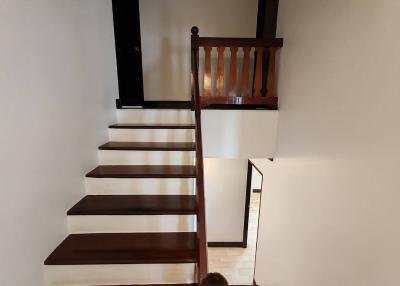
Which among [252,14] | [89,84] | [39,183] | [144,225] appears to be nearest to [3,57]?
[39,183]

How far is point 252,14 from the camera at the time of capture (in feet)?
11.9

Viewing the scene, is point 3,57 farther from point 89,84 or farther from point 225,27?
point 225,27

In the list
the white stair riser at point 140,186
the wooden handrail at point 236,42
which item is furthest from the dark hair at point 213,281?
the wooden handrail at point 236,42

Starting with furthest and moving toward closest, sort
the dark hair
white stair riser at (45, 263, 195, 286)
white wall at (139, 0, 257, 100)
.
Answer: white wall at (139, 0, 257, 100)
white stair riser at (45, 263, 195, 286)
the dark hair

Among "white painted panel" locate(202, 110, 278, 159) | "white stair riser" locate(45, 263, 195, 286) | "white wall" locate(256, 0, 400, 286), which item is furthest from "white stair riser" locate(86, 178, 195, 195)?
"white wall" locate(256, 0, 400, 286)

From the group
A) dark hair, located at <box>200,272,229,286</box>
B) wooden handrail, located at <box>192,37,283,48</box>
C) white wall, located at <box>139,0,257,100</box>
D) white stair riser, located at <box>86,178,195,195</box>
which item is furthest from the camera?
white wall, located at <box>139,0,257,100</box>

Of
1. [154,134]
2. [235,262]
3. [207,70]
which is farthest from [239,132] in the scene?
[235,262]

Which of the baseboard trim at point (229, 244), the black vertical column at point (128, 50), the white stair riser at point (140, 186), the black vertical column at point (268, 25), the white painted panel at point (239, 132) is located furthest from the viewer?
the baseboard trim at point (229, 244)

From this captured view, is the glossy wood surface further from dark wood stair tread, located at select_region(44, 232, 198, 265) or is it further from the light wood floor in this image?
the light wood floor

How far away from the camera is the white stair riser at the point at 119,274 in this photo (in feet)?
5.14

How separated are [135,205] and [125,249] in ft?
1.14

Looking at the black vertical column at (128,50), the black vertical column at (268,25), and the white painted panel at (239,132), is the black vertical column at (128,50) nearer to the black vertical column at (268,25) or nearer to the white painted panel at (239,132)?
the white painted panel at (239,132)

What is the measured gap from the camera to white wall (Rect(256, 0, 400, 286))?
44.6 inches

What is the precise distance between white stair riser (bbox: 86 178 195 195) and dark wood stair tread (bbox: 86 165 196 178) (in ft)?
0.11
